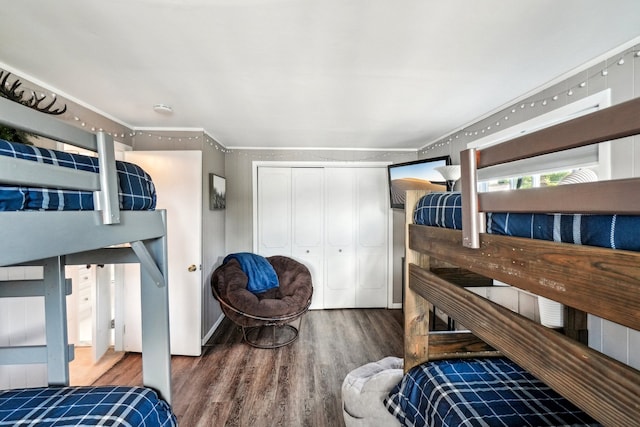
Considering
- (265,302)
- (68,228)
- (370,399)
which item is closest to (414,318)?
(370,399)

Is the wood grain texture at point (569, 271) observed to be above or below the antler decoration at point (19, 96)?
below

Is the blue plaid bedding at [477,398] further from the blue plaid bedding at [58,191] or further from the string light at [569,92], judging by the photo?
the string light at [569,92]

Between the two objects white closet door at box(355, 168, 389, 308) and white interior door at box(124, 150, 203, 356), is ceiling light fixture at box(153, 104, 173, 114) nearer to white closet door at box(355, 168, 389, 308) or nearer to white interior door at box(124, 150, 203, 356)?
white interior door at box(124, 150, 203, 356)

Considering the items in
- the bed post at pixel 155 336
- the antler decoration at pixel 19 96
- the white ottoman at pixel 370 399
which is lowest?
the white ottoman at pixel 370 399

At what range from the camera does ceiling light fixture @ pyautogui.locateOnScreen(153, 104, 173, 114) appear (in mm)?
2162

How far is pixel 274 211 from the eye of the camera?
12.2 feet

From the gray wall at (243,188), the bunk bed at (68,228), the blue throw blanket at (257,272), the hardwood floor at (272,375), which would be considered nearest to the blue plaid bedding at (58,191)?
the bunk bed at (68,228)

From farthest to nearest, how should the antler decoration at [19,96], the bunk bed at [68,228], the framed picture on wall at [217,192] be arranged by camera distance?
the framed picture on wall at [217,192], the antler decoration at [19,96], the bunk bed at [68,228]

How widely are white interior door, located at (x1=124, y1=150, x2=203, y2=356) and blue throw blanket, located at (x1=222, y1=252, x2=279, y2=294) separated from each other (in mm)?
566

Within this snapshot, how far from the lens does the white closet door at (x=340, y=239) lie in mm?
3777

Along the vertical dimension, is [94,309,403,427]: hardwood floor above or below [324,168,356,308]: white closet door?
below

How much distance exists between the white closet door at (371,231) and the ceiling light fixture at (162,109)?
2468mm

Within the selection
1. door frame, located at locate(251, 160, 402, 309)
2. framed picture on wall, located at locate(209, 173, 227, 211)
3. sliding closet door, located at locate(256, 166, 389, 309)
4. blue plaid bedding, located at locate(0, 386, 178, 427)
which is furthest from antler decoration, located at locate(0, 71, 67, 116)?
sliding closet door, located at locate(256, 166, 389, 309)

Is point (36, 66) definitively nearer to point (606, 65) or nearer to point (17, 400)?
point (17, 400)
